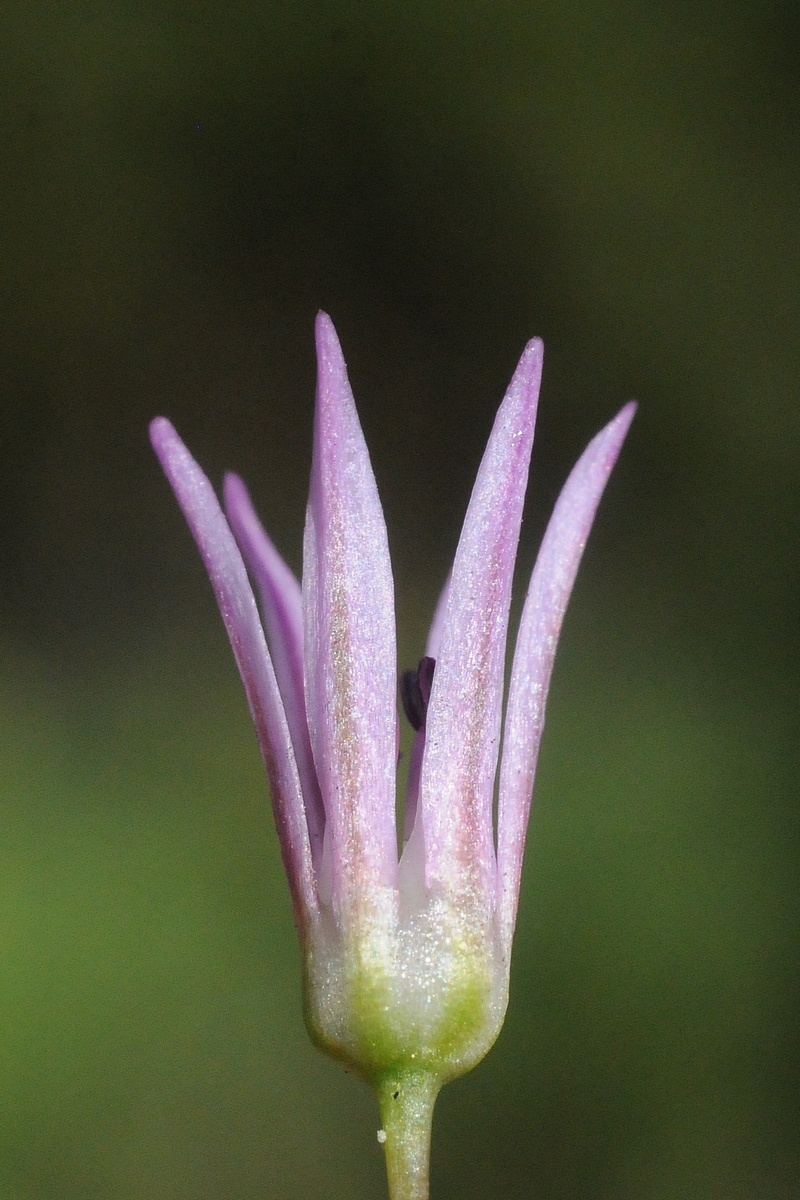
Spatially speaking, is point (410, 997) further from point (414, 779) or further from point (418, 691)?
point (418, 691)

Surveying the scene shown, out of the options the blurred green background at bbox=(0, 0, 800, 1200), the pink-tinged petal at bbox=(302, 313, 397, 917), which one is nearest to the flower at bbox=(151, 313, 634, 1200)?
the pink-tinged petal at bbox=(302, 313, 397, 917)

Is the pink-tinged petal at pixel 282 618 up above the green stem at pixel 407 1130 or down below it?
above

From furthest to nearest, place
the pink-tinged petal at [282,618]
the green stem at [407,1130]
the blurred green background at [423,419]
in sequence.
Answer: the blurred green background at [423,419], the pink-tinged petal at [282,618], the green stem at [407,1130]

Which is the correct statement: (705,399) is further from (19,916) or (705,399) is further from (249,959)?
(19,916)

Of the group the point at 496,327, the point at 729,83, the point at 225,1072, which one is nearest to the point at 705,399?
the point at 496,327

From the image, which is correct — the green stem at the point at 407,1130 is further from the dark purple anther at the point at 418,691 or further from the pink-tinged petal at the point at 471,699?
the dark purple anther at the point at 418,691

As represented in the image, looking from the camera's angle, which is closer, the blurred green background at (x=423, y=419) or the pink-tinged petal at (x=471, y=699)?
the pink-tinged petal at (x=471, y=699)

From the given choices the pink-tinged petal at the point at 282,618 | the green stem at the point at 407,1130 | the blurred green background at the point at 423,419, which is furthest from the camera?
the blurred green background at the point at 423,419

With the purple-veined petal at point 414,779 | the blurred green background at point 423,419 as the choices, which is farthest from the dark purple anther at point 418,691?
the blurred green background at point 423,419

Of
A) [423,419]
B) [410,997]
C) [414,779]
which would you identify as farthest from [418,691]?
[423,419]
